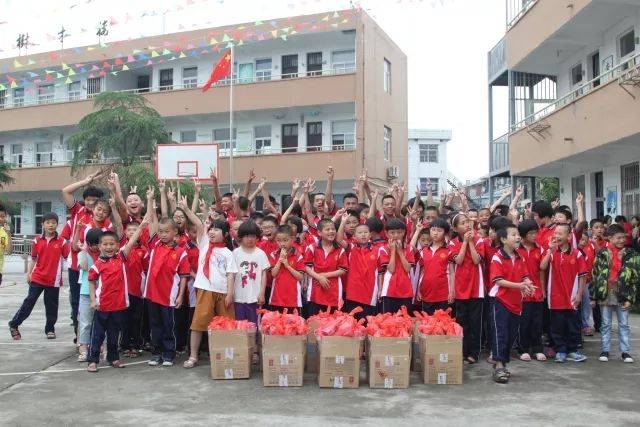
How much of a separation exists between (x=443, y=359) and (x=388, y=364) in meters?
0.52

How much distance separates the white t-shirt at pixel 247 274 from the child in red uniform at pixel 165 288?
0.60 m

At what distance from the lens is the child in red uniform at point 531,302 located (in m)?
6.77

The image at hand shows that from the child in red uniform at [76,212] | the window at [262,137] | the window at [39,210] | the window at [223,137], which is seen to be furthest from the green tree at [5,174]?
the child in red uniform at [76,212]

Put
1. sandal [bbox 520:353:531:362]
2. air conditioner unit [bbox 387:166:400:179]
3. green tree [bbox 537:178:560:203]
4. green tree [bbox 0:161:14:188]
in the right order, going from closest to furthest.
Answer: sandal [bbox 520:353:531:362] → air conditioner unit [bbox 387:166:400:179] → green tree [bbox 0:161:14:188] → green tree [bbox 537:178:560:203]

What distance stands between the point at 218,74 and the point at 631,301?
17.9 metres

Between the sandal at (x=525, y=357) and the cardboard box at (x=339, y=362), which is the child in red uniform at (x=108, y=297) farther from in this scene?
the sandal at (x=525, y=357)

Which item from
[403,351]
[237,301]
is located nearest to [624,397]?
[403,351]

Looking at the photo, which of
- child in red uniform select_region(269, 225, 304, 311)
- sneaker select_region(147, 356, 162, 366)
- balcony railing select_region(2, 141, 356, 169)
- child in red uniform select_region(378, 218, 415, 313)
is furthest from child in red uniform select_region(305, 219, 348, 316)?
balcony railing select_region(2, 141, 356, 169)

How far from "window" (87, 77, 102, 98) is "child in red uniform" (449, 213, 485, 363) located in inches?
1006

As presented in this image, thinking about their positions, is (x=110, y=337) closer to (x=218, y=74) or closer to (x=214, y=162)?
(x=214, y=162)

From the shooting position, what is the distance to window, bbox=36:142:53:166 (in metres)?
30.6

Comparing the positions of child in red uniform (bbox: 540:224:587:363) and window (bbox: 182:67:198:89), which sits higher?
window (bbox: 182:67:198:89)

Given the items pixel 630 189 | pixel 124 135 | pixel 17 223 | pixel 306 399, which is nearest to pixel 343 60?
pixel 124 135

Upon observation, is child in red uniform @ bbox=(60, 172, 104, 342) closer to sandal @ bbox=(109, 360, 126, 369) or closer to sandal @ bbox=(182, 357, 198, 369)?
sandal @ bbox=(109, 360, 126, 369)
